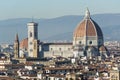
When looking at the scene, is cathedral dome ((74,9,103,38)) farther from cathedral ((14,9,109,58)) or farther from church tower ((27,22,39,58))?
church tower ((27,22,39,58))

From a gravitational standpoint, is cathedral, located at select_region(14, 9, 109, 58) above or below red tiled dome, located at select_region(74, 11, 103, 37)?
below

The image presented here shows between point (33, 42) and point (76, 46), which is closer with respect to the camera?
point (33, 42)

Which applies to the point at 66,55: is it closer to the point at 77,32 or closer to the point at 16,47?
the point at 77,32

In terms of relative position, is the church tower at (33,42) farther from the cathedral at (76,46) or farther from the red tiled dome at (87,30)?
the red tiled dome at (87,30)

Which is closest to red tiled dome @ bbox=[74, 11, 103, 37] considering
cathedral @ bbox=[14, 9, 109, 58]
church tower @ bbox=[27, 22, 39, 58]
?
cathedral @ bbox=[14, 9, 109, 58]

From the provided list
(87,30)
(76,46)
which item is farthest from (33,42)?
(87,30)

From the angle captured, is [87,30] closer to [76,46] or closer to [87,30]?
[87,30]

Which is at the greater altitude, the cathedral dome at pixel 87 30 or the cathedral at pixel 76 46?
the cathedral dome at pixel 87 30

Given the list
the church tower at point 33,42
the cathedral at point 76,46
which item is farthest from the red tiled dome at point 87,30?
the church tower at point 33,42
